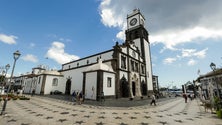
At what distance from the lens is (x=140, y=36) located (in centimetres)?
3266

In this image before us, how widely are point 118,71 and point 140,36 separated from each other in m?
16.4

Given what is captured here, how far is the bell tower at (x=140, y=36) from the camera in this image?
1271 inches

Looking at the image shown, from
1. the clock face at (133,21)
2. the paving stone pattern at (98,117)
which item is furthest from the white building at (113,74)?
the paving stone pattern at (98,117)

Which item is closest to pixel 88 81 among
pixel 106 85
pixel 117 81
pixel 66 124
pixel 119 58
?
pixel 106 85

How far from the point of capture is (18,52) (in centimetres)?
927

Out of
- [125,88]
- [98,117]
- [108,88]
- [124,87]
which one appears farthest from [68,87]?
[98,117]

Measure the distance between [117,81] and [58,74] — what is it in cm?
1873

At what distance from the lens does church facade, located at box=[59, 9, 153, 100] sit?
749 inches

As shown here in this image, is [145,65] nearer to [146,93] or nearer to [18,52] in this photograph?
[146,93]

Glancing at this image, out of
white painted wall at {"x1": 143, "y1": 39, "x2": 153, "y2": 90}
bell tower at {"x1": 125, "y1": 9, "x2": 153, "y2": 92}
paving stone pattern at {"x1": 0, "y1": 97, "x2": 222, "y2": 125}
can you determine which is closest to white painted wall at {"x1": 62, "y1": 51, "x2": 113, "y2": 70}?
bell tower at {"x1": 125, "y1": 9, "x2": 153, "y2": 92}

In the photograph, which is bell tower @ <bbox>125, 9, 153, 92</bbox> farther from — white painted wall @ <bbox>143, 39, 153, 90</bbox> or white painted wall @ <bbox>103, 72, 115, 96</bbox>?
white painted wall @ <bbox>103, 72, 115, 96</bbox>

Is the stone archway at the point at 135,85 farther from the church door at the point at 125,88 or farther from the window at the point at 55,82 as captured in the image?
the window at the point at 55,82

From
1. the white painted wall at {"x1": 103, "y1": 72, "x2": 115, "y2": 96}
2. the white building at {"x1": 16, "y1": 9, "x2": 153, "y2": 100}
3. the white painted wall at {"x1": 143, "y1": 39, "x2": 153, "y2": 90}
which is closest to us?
the white painted wall at {"x1": 103, "y1": 72, "x2": 115, "y2": 96}

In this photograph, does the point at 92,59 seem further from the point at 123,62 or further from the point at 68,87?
the point at 68,87
